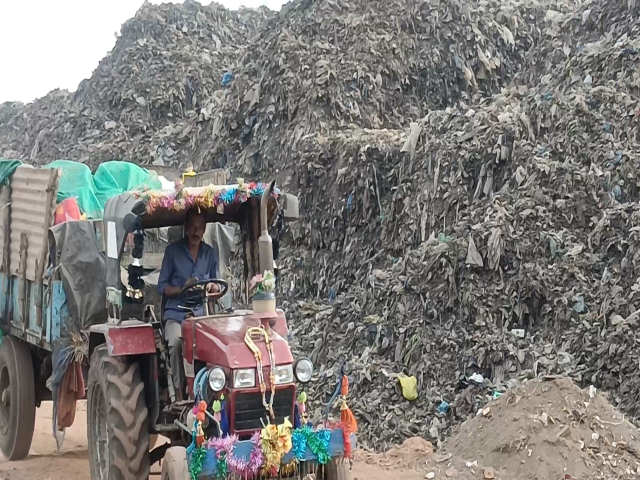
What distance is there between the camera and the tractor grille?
5051mm

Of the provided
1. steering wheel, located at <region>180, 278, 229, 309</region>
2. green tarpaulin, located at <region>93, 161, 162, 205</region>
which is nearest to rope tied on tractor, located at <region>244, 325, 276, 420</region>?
steering wheel, located at <region>180, 278, 229, 309</region>

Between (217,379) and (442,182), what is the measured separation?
7.50 metres

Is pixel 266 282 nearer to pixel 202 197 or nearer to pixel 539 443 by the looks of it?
pixel 202 197

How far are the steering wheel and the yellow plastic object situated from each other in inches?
159

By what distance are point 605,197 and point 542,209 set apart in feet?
2.71

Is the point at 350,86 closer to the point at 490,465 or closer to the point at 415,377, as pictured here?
the point at 415,377

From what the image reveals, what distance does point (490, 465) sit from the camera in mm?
6781

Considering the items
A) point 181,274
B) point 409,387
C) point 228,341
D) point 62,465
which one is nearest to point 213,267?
point 181,274

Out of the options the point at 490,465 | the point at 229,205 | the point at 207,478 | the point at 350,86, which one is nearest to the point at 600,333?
the point at 490,465

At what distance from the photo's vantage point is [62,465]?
773cm

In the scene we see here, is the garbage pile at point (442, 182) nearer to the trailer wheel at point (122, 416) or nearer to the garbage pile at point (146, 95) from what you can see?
the garbage pile at point (146, 95)

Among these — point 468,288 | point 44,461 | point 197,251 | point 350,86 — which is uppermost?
point 350,86

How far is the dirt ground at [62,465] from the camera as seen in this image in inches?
277

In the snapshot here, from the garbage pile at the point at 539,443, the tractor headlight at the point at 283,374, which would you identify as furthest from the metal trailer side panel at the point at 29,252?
the garbage pile at the point at 539,443
